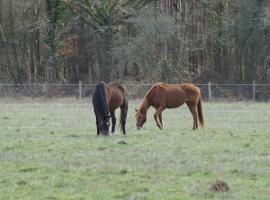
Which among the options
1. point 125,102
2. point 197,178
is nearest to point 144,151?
point 197,178

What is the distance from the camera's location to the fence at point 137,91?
40281mm

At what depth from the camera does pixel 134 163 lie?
12273mm

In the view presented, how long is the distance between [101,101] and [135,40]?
84.8 feet

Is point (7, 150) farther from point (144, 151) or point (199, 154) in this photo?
point (199, 154)

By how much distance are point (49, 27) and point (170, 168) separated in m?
35.2

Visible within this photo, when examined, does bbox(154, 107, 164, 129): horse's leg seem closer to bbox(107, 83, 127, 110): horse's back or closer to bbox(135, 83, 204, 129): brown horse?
bbox(135, 83, 204, 129): brown horse

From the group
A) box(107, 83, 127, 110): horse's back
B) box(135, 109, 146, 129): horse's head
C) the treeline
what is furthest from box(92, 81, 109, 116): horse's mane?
the treeline

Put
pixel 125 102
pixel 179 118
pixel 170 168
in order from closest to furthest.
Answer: pixel 170 168 → pixel 125 102 → pixel 179 118

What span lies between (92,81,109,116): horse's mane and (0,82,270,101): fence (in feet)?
72.6

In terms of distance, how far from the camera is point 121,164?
479 inches

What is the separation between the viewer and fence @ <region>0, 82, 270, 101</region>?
40.3 metres

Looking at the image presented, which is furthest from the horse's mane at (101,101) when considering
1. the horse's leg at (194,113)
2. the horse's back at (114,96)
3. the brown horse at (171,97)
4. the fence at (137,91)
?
the fence at (137,91)

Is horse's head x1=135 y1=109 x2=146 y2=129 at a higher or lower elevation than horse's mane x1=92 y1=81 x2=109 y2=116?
lower

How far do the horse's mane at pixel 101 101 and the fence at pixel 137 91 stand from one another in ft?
72.6
